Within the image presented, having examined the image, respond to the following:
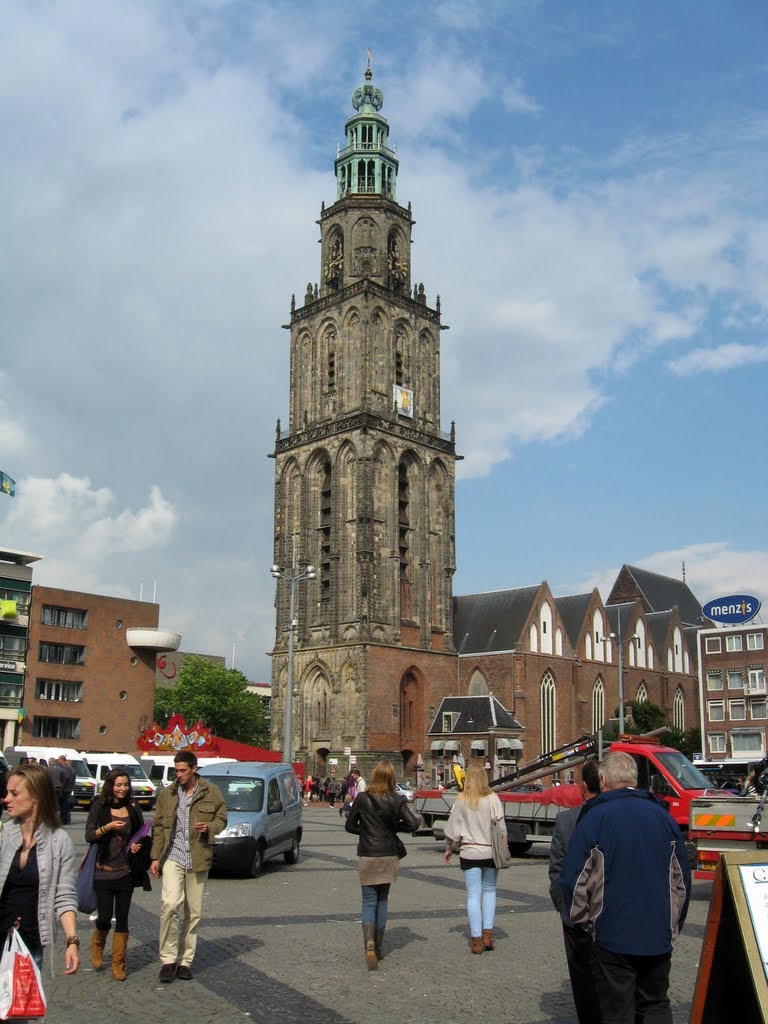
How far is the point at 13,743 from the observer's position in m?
55.3

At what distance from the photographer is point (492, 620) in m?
70.9

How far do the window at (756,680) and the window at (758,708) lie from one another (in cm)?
56

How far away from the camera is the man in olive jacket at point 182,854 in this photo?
8688 mm

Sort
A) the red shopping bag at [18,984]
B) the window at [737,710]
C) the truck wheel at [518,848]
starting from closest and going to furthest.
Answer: the red shopping bag at [18,984], the truck wheel at [518,848], the window at [737,710]

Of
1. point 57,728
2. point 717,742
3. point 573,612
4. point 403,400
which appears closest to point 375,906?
point 57,728

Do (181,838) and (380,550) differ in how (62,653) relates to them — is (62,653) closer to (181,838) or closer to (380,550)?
(380,550)

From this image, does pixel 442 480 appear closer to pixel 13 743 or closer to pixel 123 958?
pixel 13 743

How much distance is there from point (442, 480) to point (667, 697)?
26.9 m

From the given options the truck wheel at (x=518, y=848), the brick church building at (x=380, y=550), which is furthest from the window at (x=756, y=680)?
the truck wheel at (x=518, y=848)

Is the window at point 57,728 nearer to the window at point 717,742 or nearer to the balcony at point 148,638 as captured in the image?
the balcony at point 148,638

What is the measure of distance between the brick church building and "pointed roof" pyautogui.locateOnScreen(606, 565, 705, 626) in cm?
2046

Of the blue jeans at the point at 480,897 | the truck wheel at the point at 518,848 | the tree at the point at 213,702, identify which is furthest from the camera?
the tree at the point at 213,702

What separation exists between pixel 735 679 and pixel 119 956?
209 feet

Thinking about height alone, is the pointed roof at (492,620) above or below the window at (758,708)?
above
